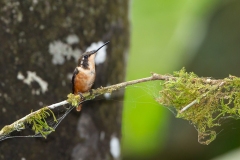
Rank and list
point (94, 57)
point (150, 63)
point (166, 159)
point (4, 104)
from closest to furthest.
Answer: point (4, 104) < point (94, 57) < point (166, 159) < point (150, 63)

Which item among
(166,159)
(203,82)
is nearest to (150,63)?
(166,159)

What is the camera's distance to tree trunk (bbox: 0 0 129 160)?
4.11 metres

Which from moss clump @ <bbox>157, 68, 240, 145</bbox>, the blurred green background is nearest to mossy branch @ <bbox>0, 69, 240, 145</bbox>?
moss clump @ <bbox>157, 68, 240, 145</bbox>

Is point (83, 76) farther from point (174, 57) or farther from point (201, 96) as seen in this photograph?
point (174, 57)

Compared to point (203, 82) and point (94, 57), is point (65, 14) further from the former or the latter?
point (203, 82)

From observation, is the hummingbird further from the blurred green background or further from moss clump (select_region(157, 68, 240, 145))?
the blurred green background

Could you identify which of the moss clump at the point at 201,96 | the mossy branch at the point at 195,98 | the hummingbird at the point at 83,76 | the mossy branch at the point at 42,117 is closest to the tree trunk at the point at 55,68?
the hummingbird at the point at 83,76

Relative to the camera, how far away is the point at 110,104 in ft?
15.6

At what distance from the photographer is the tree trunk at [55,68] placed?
411 cm

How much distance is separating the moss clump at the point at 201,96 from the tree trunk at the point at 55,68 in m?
1.21

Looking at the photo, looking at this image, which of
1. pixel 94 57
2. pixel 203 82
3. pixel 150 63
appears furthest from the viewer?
pixel 150 63

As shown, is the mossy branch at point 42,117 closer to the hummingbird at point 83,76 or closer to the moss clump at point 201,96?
A: the moss clump at point 201,96

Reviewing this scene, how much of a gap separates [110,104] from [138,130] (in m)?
3.29

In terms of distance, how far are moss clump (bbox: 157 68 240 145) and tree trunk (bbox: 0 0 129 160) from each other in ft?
3.96
